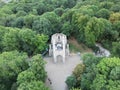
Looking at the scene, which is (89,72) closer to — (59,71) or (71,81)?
(71,81)

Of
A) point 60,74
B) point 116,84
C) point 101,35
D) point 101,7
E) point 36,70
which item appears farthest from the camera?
point 101,7

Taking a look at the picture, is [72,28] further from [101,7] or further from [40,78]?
[40,78]

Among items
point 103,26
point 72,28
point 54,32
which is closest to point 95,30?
point 103,26

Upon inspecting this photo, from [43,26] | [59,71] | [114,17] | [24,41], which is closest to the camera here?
[59,71]

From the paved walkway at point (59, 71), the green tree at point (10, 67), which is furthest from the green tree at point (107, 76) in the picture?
the green tree at point (10, 67)

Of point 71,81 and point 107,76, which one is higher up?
point 107,76

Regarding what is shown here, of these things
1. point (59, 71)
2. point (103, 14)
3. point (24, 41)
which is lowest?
point (59, 71)

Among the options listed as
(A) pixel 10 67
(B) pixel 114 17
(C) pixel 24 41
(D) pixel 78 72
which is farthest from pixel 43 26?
(B) pixel 114 17

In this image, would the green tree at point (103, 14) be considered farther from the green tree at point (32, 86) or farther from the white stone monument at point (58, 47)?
the green tree at point (32, 86)
